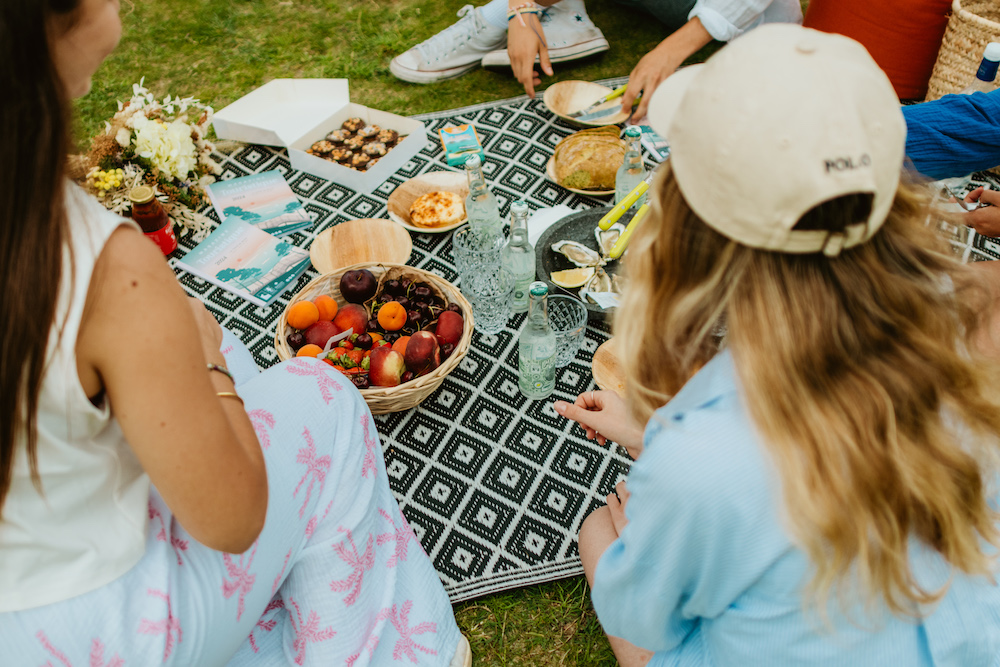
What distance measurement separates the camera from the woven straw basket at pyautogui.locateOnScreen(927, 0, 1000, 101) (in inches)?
96.0

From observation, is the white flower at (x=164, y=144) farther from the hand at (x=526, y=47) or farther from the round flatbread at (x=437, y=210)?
the hand at (x=526, y=47)

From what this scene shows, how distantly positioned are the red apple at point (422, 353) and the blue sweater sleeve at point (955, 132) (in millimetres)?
1598

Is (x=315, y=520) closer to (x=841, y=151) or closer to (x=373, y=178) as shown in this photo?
(x=841, y=151)

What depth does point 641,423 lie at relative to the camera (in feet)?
3.99

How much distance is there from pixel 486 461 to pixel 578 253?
0.74m

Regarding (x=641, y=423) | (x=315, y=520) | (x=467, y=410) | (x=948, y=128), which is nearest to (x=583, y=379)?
(x=467, y=410)

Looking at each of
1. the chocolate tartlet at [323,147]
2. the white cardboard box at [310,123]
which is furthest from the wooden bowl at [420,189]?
the chocolate tartlet at [323,147]

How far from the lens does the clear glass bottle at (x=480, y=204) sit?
82.1 inches

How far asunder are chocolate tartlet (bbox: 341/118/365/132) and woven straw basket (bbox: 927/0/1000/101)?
244 centimetres

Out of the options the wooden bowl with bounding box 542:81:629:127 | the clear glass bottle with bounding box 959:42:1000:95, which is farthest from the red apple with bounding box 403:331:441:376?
the clear glass bottle with bounding box 959:42:1000:95

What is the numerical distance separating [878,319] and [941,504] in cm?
26

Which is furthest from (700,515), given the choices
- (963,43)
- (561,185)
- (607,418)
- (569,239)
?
(963,43)

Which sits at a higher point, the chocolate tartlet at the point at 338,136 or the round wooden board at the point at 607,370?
the chocolate tartlet at the point at 338,136

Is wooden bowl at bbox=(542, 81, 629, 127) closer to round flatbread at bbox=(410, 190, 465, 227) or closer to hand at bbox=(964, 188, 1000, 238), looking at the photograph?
round flatbread at bbox=(410, 190, 465, 227)
